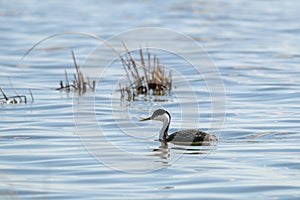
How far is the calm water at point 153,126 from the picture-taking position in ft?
29.9

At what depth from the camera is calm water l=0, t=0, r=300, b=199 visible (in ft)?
29.9

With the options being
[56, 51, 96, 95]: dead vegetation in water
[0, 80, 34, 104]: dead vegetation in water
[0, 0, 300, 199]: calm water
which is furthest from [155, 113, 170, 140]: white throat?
[56, 51, 96, 95]: dead vegetation in water

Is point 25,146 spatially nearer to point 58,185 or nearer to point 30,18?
point 58,185

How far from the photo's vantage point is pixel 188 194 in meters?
8.70

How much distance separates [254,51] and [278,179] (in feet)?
49.5

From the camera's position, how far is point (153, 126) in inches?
536

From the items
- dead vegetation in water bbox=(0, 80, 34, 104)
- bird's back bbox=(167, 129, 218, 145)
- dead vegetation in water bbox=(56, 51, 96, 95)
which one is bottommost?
bird's back bbox=(167, 129, 218, 145)

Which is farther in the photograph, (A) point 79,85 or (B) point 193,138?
(A) point 79,85

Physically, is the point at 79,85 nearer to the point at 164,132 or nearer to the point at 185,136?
the point at 164,132

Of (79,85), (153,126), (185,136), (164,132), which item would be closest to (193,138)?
(185,136)

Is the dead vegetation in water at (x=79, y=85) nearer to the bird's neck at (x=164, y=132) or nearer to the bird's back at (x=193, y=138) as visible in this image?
the bird's neck at (x=164, y=132)

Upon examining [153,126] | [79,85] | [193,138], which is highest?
[79,85]

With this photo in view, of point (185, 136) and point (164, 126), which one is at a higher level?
point (164, 126)

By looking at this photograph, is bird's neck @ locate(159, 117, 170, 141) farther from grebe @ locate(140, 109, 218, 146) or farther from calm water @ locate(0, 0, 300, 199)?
calm water @ locate(0, 0, 300, 199)
